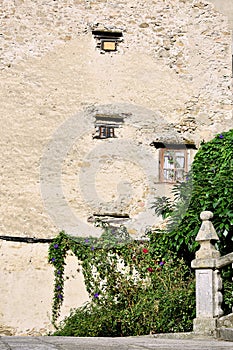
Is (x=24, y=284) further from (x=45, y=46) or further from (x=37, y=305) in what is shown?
(x=45, y=46)

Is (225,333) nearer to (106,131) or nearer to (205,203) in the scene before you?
(205,203)

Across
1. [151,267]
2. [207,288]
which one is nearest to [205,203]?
[151,267]

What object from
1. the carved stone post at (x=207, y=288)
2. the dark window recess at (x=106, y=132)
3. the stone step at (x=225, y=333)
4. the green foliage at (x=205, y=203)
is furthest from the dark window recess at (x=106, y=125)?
the stone step at (x=225, y=333)

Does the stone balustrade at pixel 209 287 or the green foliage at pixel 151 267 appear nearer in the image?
the stone balustrade at pixel 209 287

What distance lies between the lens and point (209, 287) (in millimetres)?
5039

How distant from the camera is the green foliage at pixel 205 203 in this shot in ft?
21.6

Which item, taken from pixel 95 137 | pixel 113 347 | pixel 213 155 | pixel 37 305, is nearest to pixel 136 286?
pixel 37 305

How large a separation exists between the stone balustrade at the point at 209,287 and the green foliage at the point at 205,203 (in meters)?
1.28

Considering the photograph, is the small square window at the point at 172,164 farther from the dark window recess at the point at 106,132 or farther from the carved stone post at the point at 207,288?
the carved stone post at the point at 207,288

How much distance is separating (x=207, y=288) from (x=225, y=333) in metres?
0.53

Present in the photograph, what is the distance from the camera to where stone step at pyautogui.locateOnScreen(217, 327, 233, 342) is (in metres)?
4.52

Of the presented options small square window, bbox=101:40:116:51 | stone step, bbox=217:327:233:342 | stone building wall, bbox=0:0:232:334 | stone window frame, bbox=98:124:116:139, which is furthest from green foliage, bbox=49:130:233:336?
small square window, bbox=101:40:116:51

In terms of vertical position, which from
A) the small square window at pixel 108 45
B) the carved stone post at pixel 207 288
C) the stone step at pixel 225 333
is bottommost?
the stone step at pixel 225 333

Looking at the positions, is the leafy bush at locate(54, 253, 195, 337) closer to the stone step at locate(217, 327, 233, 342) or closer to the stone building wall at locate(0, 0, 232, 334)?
the stone step at locate(217, 327, 233, 342)
